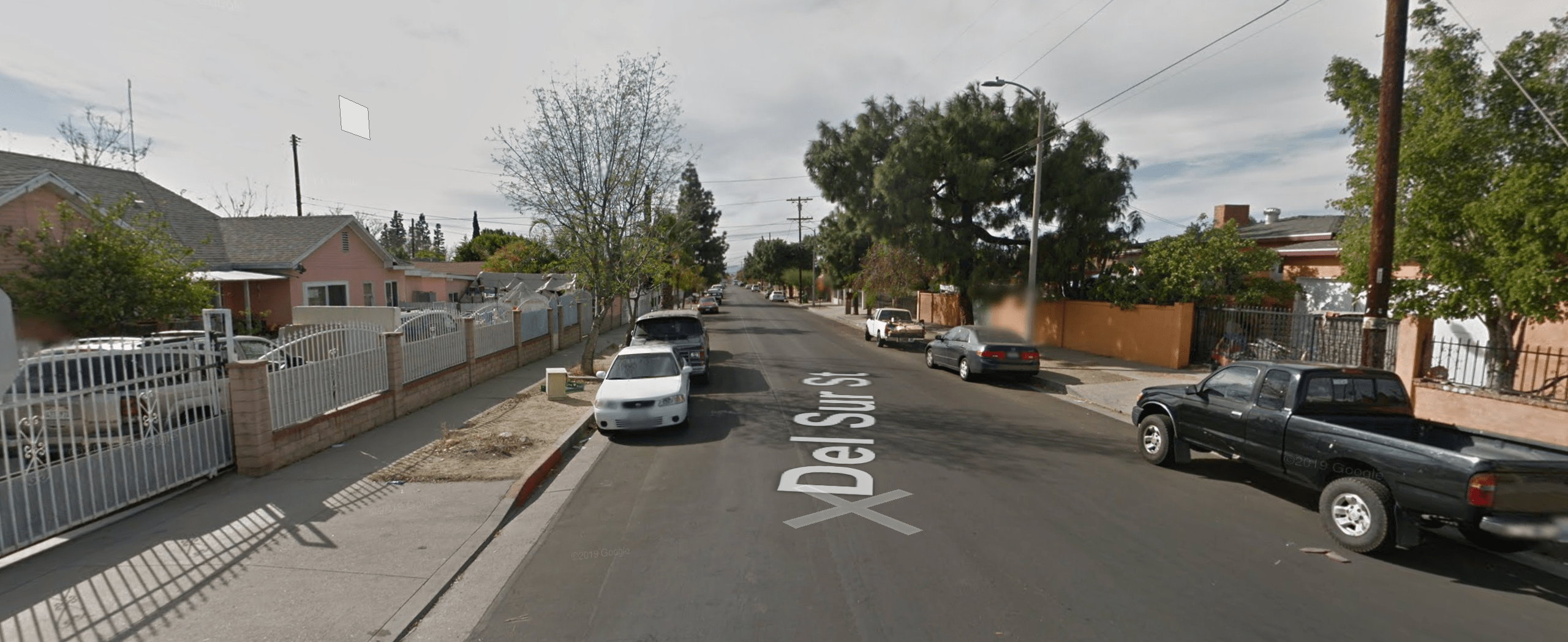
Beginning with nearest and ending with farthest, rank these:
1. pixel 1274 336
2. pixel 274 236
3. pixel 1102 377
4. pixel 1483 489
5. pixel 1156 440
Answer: pixel 1483 489 < pixel 1156 440 < pixel 1274 336 < pixel 1102 377 < pixel 274 236

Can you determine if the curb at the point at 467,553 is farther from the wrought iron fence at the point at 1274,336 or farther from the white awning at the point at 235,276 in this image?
the wrought iron fence at the point at 1274,336

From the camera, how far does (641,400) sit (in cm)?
950

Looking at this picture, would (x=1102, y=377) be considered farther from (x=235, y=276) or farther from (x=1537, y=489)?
(x=235, y=276)

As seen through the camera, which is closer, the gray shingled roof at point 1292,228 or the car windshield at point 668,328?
the car windshield at point 668,328

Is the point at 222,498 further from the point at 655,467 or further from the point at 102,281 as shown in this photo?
the point at 102,281

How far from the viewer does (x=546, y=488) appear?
736 centimetres

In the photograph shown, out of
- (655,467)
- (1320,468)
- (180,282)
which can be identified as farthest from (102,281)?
(1320,468)

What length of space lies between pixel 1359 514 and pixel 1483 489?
89 centimetres

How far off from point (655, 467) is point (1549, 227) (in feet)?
37.2

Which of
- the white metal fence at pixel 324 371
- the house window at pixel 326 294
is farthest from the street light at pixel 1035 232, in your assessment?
the house window at pixel 326 294

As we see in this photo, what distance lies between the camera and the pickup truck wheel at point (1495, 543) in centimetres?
527

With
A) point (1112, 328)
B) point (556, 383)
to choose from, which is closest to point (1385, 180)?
point (1112, 328)

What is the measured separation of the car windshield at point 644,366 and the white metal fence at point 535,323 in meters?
7.72

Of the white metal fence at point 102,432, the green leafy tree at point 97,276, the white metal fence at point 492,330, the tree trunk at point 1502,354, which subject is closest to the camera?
the white metal fence at point 102,432
